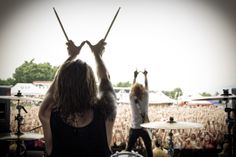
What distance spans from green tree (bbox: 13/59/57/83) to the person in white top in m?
1.10

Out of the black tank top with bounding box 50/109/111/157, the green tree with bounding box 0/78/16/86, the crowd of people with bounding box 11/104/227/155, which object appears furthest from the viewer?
the green tree with bounding box 0/78/16/86

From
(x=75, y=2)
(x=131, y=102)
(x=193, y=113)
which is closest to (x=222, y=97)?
(x=193, y=113)

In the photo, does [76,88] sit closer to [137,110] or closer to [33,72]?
[137,110]

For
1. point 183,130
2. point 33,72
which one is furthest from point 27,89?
point 183,130

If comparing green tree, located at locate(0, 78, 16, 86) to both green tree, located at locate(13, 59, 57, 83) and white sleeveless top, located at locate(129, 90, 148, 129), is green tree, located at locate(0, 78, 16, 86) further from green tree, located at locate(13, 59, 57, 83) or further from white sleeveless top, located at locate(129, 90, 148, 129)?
white sleeveless top, located at locate(129, 90, 148, 129)

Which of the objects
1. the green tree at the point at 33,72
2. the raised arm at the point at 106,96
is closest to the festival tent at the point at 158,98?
the green tree at the point at 33,72

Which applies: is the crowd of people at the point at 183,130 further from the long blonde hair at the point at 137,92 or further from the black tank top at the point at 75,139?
the black tank top at the point at 75,139

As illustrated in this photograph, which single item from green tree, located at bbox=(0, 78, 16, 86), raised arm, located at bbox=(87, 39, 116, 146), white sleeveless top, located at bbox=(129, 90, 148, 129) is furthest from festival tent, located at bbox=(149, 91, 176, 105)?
raised arm, located at bbox=(87, 39, 116, 146)

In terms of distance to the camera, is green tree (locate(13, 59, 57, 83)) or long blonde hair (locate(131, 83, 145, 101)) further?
green tree (locate(13, 59, 57, 83))

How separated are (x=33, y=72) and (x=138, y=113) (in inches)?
56.8

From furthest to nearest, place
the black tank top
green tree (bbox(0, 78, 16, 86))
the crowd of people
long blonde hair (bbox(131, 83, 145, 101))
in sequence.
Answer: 1. green tree (bbox(0, 78, 16, 86))
2. the crowd of people
3. long blonde hair (bbox(131, 83, 145, 101))
4. the black tank top

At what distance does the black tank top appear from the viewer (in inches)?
61.1

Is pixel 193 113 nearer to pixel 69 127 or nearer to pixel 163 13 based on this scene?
pixel 163 13

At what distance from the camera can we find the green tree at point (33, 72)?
14.3 feet
